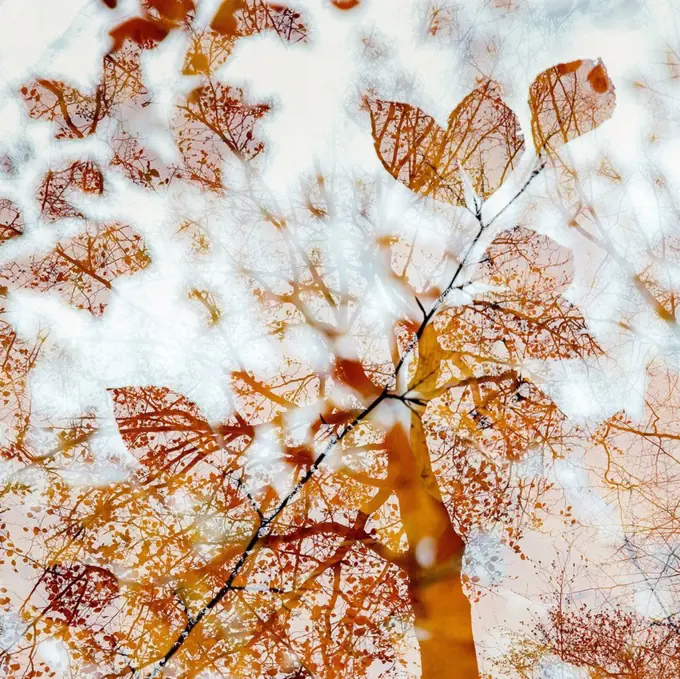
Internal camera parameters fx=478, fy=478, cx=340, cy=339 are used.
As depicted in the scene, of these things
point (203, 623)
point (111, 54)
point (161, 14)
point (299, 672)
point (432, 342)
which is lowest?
point (299, 672)

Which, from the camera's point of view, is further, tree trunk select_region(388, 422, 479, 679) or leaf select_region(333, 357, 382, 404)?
leaf select_region(333, 357, 382, 404)

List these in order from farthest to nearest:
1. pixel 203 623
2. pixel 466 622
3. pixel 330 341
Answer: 1. pixel 330 341
2. pixel 203 623
3. pixel 466 622

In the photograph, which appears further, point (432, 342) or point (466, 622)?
point (432, 342)

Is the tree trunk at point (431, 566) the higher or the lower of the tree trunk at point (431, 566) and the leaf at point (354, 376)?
the lower

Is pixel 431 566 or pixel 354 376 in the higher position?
pixel 354 376

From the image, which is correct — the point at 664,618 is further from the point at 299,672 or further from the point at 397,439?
the point at 299,672

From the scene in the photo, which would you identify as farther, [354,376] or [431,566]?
[354,376]

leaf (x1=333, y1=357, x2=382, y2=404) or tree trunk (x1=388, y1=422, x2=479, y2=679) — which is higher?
leaf (x1=333, y1=357, x2=382, y2=404)

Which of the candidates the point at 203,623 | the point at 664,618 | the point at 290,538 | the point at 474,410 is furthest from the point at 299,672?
the point at 664,618
